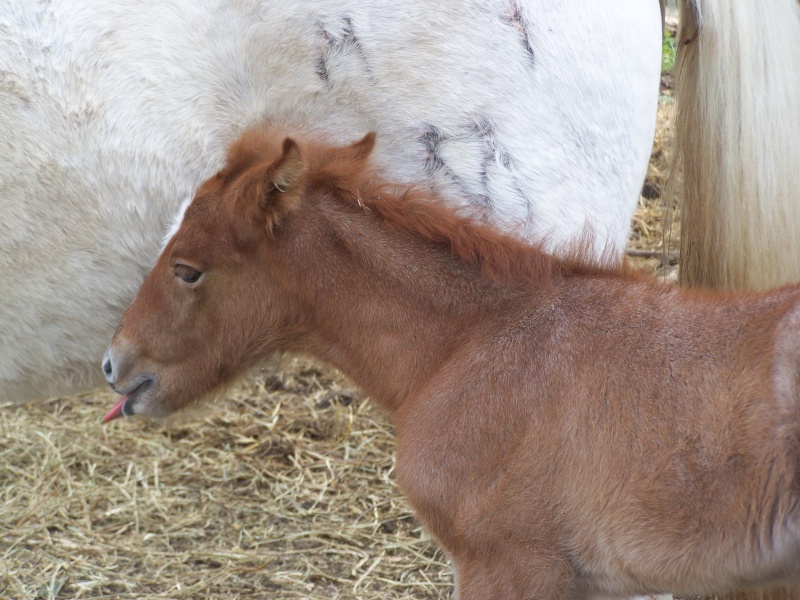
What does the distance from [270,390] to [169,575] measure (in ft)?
4.70

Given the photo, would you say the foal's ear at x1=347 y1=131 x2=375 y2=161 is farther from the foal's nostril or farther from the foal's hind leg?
the foal's hind leg

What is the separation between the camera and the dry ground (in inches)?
140

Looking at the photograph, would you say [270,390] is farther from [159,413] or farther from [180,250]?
[180,250]

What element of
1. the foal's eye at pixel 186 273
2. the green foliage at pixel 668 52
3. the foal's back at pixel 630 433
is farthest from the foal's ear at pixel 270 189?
the green foliage at pixel 668 52

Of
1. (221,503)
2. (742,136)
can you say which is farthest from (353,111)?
(221,503)

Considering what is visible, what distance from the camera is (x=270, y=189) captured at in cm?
223

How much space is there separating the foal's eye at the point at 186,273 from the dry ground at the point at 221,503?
1414 mm

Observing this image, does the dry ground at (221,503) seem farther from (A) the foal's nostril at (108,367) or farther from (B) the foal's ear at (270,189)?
(B) the foal's ear at (270,189)

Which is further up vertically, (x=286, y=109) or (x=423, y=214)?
(x=286, y=109)

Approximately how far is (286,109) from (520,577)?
1372mm

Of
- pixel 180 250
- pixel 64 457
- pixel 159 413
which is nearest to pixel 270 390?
pixel 64 457

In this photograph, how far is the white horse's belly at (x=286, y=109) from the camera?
237 cm

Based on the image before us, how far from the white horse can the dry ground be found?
75 cm

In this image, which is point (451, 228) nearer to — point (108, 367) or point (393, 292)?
point (393, 292)
